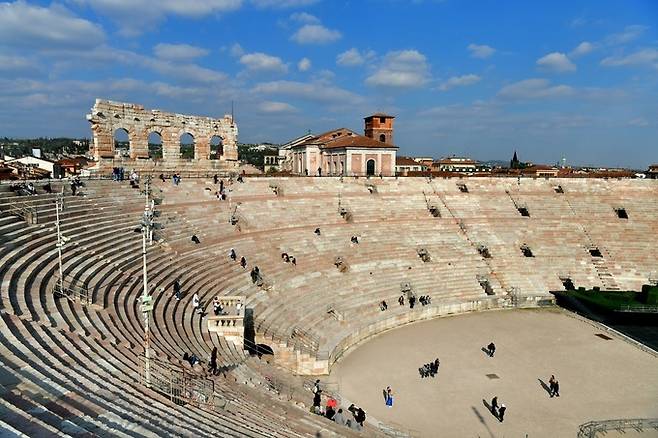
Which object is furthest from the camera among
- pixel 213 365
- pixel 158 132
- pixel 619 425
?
pixel 158 132

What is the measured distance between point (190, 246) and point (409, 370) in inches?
461

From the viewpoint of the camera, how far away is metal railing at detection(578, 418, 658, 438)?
48.5 feet

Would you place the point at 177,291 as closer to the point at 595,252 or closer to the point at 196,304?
the point at 196,304

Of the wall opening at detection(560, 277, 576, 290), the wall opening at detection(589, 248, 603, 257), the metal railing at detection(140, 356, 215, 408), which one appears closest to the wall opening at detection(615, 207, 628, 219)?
the wall opening at detection(589, 248, 603, 257)

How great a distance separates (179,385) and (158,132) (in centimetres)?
2208

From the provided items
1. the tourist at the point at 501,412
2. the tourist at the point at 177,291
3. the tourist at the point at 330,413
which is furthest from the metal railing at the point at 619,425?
the tourist at the point at 177,291

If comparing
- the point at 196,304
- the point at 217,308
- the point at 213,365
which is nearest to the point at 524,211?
the point at 217,308

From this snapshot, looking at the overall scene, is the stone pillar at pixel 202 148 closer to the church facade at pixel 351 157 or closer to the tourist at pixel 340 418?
the church facade at pixel 351 157

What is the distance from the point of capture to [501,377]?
61.8 feet

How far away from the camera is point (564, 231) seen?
112 feet

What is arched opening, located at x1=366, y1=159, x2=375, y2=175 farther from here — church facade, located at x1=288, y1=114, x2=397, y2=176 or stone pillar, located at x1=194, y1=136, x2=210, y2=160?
stone pillar, located at x1=194, y1=136, x2=210, y2=160

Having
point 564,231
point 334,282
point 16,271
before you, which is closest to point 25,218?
point 16,271

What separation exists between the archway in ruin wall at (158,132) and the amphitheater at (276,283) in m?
2.95

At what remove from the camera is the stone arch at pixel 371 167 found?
43.6m
